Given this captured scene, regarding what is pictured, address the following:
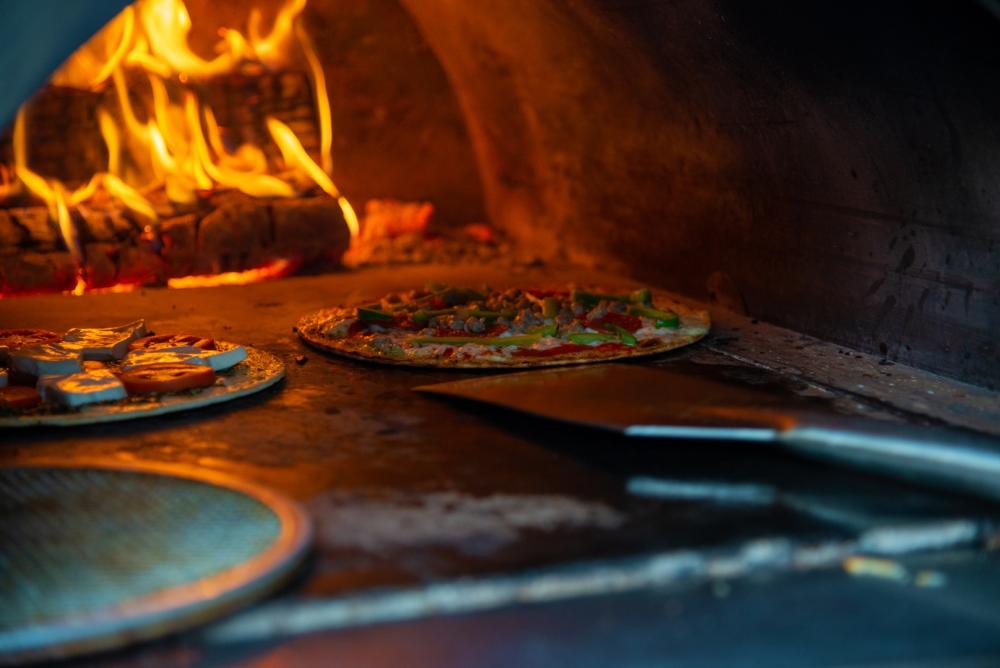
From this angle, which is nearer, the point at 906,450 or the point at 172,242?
the point at 906,450

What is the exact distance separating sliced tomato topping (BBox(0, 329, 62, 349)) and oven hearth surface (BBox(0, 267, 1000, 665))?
2.21 feet

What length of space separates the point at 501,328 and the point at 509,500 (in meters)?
1.46

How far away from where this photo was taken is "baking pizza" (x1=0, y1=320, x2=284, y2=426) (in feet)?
9.24

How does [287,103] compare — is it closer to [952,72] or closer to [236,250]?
[236,250]

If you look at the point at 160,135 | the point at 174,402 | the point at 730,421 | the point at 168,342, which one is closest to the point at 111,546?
the point at 174,402

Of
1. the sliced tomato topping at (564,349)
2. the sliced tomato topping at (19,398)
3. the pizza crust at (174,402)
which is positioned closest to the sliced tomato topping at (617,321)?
the sliced tomato topping at (564,349)

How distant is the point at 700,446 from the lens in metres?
2.58

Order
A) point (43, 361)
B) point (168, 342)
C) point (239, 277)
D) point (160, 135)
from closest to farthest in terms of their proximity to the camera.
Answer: point (43, 361)
point (168, 342)
point (239, 277)
point (160, 135)

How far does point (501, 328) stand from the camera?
365 centimetres

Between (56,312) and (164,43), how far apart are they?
5.61 ft

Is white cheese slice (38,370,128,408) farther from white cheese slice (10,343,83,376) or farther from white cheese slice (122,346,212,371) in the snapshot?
white cheese slice (122,346,212,371)

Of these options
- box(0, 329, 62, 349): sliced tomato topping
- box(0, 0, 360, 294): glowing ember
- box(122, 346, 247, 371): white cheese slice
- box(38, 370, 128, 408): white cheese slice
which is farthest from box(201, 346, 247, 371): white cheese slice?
box(0, 0, 360, 294): glowing ember

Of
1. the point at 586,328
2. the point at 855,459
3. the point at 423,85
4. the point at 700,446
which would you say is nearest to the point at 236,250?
the point at 423,85

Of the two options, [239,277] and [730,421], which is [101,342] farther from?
[239,277]
